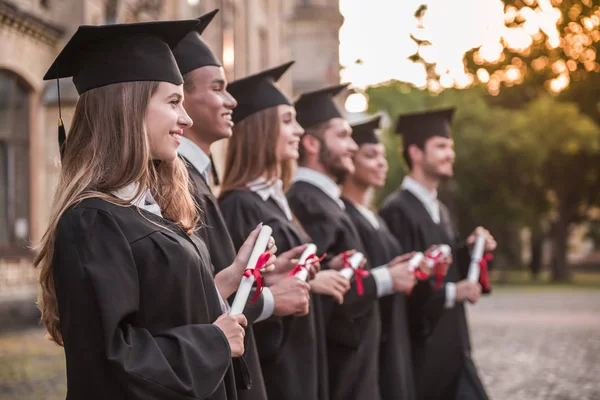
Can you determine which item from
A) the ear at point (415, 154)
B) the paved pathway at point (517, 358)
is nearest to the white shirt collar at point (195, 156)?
the ear at point (415, 154)

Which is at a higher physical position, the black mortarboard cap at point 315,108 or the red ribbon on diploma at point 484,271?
the black mortarboard cap at point 315,108

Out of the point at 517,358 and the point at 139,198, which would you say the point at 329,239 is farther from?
the point at 517,358

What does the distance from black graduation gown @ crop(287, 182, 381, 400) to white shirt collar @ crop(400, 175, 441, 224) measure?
1812 millimetres

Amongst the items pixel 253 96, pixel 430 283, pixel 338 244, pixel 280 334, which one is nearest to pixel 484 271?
pixel 430 283

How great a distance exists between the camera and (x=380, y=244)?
7.01 metres

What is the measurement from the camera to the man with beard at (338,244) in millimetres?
6133

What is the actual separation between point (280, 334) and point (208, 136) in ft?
3.41

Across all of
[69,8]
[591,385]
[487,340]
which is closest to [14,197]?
[69,8]

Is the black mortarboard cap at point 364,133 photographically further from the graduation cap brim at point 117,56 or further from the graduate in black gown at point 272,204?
the graduation cap brim at point 117,56

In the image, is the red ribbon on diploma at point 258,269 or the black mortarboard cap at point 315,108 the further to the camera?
the black mortarboard cap at point 315,108

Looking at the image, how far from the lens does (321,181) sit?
21.2ft

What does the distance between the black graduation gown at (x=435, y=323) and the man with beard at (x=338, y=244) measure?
109cm

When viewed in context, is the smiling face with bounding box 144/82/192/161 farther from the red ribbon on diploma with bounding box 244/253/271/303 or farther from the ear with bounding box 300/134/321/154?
the ear with bounding box 300/134/321/154

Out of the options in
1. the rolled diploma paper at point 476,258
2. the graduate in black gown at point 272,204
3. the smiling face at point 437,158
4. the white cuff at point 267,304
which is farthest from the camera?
the smiling face at point 437,158
